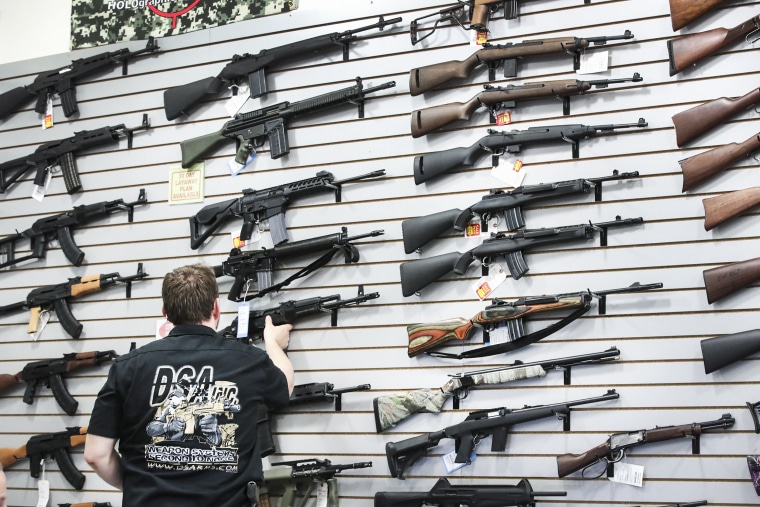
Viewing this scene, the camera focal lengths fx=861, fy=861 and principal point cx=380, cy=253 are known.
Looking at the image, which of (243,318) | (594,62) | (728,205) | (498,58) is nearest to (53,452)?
(243,318)

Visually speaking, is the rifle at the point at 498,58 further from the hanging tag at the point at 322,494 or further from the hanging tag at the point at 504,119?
the hanging tag at the point at 322,494

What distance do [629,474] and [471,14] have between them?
2573 millimetres

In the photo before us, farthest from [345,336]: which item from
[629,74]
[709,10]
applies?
[709,10]

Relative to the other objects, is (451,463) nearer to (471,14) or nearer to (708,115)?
(708,115)

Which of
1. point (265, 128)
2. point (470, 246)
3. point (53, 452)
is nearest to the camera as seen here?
point (470, 246)

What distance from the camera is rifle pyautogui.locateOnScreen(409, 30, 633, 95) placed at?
14.6ft

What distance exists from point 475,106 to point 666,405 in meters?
1.81

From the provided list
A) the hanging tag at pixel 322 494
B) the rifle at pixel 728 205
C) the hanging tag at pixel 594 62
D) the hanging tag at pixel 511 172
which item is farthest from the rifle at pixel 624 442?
the hanging tag at pixel 594 62

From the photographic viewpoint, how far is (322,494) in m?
4.65

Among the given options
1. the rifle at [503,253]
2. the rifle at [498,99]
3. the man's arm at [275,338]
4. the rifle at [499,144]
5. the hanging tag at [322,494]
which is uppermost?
the rifle at [498,99]

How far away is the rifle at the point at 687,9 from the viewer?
4.24 meters

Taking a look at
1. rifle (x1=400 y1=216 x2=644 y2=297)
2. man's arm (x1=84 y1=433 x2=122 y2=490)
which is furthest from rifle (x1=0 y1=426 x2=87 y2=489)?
rifle (x1=400 y1=216 x2=644 y2=297)

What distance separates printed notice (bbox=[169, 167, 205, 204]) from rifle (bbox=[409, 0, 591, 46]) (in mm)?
1595

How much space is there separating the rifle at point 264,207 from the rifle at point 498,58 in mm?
568
